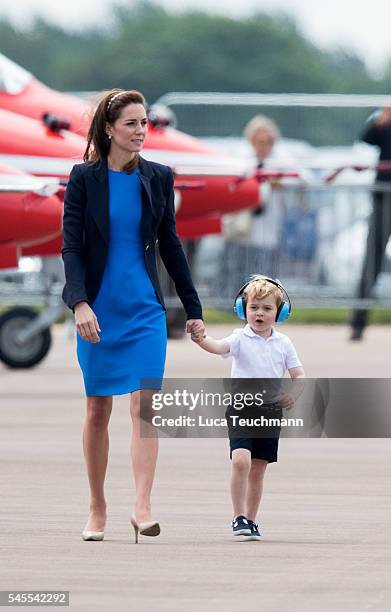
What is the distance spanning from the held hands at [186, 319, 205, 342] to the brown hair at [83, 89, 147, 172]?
567 millimetres

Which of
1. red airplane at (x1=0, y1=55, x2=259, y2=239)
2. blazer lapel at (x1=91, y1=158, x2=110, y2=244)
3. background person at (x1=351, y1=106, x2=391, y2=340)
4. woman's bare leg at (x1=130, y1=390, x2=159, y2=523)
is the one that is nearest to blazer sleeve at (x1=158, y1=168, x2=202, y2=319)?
blazer lapel at (x1=91, y1=158, x2=110, y2=244)

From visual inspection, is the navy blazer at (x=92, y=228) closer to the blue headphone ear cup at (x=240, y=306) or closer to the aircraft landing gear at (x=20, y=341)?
the blue headphone ear cup at (x=240, y=306)

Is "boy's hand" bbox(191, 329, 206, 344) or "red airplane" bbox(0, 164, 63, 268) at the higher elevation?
"red airplane" bbox(0, 164, 63, 268)

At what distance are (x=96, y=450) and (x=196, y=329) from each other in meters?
0.55

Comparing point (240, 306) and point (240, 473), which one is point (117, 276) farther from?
point (240, 473)

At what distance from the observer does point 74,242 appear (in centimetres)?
739

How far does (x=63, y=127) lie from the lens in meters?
14.2

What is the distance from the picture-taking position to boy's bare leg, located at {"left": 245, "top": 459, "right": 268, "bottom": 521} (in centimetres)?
759

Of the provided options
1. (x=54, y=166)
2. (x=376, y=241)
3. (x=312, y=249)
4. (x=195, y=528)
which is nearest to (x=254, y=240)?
(x=312, y=249)

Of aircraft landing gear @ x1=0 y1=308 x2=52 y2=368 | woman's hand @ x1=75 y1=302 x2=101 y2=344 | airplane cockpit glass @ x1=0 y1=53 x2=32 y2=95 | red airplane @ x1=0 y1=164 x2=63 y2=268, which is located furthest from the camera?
aircraft landing gear @ x1=0 y1=308 x2=52 y2=368

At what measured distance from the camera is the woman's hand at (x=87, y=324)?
23.8 ft

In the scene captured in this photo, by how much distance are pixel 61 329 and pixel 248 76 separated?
7739 cm

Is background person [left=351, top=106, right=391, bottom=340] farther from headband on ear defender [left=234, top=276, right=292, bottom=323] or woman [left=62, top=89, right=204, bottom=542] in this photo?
woman [left=62, top=89, right=204, bottom=542]

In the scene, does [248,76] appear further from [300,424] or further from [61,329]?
[300,424]
